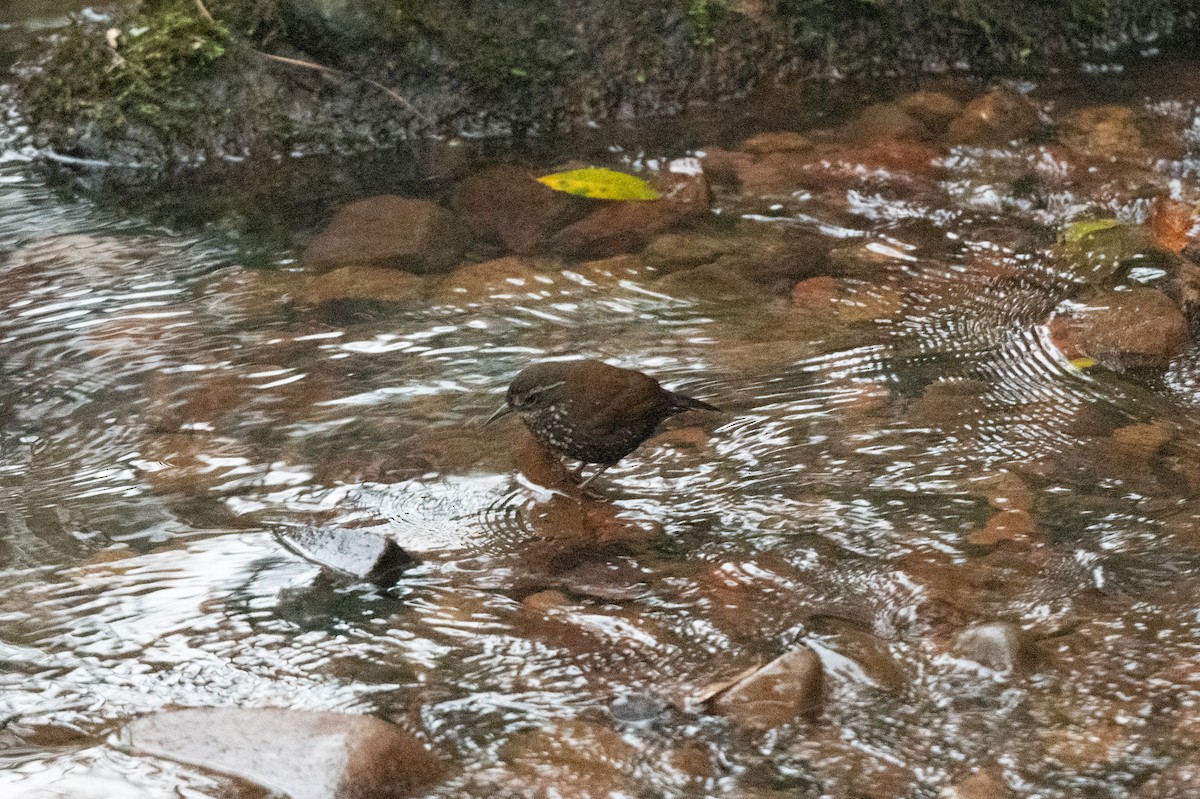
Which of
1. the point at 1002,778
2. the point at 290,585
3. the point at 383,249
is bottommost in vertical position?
the point at 1002,778

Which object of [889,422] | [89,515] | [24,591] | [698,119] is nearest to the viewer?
[24,591]

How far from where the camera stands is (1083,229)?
6.02 m

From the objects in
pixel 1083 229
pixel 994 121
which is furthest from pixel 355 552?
pixel 994 121

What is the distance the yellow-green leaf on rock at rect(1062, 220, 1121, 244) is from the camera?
5.95m

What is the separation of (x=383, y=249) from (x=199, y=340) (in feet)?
3.54

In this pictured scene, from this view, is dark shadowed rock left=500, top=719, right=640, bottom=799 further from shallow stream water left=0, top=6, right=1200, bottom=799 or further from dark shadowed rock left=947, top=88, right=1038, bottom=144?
dark shadowed rock left=947, top=88, right=1038, bottom=144

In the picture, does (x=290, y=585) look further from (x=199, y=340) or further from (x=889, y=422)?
(x=889, y=422)

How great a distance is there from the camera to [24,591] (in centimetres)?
361

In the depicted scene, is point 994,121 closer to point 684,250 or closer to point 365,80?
point 684,250

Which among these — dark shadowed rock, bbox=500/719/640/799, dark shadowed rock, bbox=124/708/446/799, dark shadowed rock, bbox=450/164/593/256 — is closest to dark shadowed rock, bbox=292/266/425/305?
dark shadowed rock, bbox=450/164/593/256

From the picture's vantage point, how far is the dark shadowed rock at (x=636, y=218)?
6039 mm

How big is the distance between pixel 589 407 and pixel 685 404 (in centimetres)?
50

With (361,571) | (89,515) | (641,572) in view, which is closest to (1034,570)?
(641,572)

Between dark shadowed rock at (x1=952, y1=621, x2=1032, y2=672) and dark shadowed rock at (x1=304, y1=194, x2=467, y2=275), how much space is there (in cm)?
330
